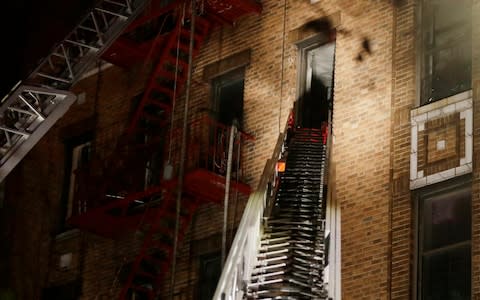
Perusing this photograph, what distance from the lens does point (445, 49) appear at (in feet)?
69.6

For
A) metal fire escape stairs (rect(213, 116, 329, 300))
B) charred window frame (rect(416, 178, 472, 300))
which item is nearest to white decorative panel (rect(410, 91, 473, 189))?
charred window frame (rect(416, 178, 472, 300))

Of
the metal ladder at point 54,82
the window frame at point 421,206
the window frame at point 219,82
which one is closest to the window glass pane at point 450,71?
the window frame at point 421,206

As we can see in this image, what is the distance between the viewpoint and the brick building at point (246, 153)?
1994cm

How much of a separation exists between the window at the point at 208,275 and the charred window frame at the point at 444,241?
4081mm

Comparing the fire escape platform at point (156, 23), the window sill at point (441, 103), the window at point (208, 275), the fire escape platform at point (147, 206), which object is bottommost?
the window at point (208, 275)

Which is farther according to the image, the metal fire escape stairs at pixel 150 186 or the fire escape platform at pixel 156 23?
the fire escape platform at pixel 156 23

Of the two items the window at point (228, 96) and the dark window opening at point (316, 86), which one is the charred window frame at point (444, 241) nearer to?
the dark window opening at point (316, 86)

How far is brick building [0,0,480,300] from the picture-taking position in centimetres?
1994

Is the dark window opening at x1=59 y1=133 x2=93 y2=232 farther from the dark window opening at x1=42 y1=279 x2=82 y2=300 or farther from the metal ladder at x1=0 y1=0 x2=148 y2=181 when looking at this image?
the metal ladder at x1=0 y1=0 x2=148 y2=181

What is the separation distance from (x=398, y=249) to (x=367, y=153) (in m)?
1.76

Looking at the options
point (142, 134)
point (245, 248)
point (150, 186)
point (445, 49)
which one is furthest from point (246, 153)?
point (245, 248)

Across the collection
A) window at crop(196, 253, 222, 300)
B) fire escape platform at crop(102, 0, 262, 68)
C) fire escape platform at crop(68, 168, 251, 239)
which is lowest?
window at crop(196, 253, 222, 300)

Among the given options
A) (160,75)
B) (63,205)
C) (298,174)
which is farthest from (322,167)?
(63,205)

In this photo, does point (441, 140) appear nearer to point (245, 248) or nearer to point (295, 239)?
point (295, 239)
